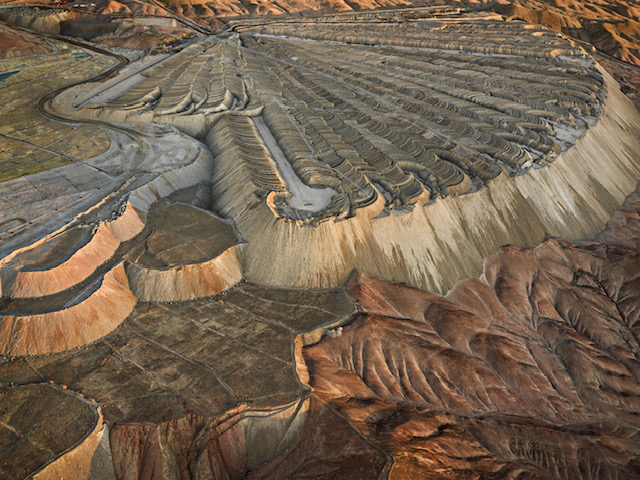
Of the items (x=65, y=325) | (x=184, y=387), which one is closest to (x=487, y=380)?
(x=184, y=387)

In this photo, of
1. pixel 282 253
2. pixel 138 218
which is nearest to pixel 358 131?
pixel 282 253

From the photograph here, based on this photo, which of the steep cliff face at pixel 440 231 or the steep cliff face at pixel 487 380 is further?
the steep cliff face at pixel 440 231

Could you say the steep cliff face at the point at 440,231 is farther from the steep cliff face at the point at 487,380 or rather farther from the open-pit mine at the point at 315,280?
the steep cliff face at the point at 487,380

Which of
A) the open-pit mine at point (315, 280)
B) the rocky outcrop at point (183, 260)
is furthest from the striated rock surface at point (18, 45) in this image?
the rocky outcrop at point (183, 260)

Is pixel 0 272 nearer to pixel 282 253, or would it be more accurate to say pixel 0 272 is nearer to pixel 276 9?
pixel 282 253

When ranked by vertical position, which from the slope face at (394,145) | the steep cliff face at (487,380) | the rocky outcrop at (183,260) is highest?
the slope face at (394,145)

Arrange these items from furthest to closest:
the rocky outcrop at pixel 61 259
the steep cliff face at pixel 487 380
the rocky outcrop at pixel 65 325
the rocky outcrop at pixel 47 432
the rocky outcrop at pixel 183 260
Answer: the rocky outcrop at pixel 183 260
the rocky outcrop at pixel 61 259
the rocky outcrop at pixel 65 325
the steep cliff face at pixel 487 380
the rocky outcrop at pixel 47 432

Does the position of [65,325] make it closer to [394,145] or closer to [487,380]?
[487,380]
